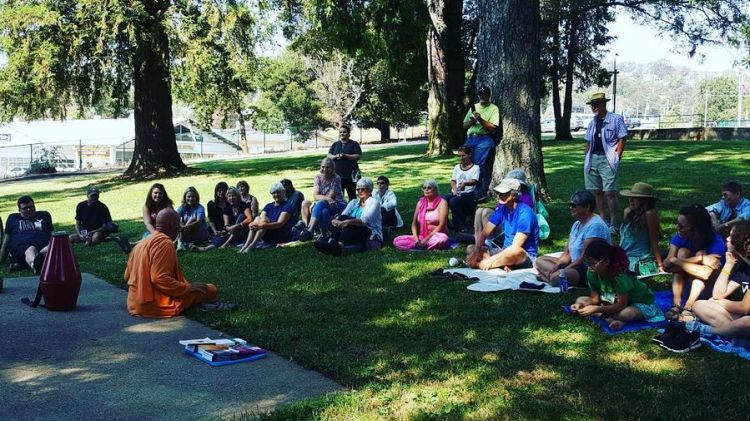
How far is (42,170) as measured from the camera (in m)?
33.2

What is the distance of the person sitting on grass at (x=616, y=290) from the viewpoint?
19.6 feet

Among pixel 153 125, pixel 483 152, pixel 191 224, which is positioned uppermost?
pixel 153 125

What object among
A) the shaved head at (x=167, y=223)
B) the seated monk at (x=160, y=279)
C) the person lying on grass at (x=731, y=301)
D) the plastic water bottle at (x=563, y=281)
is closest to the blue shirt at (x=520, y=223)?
the plastic water bottle at (x=563, y=281)

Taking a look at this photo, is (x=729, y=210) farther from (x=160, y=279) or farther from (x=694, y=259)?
(x=160, y=279)

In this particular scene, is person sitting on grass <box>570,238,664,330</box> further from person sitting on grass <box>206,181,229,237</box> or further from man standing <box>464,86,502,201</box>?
person sitting on grass <box>206,181,229,237</box>

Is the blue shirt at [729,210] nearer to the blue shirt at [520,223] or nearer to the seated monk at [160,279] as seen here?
the blue shirt at [520,223]

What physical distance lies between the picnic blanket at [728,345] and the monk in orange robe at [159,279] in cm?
444

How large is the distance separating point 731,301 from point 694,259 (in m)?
0.64

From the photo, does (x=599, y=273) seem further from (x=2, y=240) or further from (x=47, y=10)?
(x=47, y=10)

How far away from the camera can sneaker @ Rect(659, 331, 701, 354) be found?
532cm

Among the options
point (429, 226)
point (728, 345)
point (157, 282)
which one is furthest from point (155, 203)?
point (728, 345)

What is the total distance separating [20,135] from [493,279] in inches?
2409

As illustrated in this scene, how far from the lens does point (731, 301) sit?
18.9 feet

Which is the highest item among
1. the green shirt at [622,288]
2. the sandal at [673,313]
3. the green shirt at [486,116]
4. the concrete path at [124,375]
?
the green shirt at [486,116]
